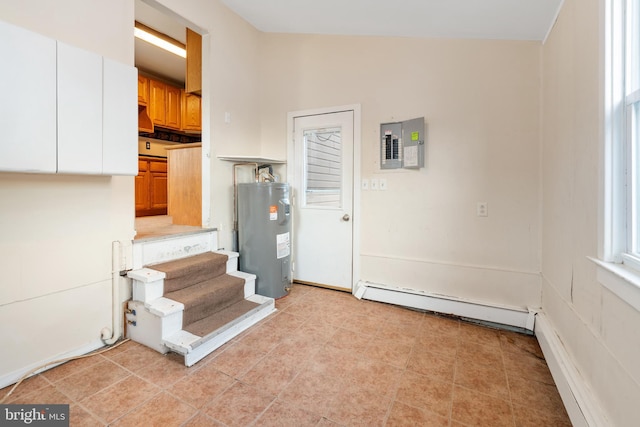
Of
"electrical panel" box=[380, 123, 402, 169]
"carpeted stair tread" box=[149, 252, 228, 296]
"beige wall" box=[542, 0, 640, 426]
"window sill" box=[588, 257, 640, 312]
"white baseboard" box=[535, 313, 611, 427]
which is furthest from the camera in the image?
"electrical panel" box=[380, 123, 402, 169]

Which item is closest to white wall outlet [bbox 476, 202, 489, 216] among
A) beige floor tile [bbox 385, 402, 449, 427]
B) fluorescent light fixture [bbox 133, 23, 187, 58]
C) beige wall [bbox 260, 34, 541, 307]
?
beige wall [bbox 260, 34, 541, 307]

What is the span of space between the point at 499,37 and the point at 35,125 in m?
3.27

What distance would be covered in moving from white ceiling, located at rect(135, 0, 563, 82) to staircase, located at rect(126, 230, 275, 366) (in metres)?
2.37

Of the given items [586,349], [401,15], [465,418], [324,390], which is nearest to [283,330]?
[324,390]

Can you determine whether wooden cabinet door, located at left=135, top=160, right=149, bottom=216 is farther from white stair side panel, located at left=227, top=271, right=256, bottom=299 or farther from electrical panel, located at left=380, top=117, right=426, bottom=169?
electrical panel, located at left=380, top=117, right=426, bottom=169

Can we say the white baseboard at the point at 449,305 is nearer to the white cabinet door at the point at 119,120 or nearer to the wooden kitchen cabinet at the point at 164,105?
the white cabinet door at the point at 119,120

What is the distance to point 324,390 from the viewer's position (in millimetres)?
1635

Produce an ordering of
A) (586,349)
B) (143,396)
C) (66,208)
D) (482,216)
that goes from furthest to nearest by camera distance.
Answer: (482,216)
(66,208)
(143,396)
(586,349)

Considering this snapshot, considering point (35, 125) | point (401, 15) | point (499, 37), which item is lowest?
point (35, 125)

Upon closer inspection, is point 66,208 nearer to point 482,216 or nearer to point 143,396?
point 143,396

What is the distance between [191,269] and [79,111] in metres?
1.32

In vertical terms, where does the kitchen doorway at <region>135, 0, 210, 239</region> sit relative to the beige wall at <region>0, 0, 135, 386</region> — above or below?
above

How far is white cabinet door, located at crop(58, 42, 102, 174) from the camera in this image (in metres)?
1.59

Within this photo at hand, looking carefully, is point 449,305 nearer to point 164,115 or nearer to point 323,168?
point 323,168
